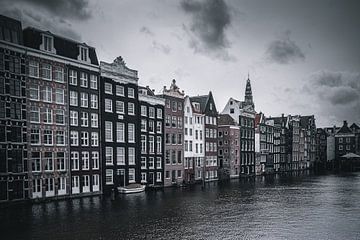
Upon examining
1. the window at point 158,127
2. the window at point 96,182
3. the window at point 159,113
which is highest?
the window at point 159,113

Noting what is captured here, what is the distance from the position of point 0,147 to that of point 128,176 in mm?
25399

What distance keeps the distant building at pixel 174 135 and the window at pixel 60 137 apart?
27.2 m

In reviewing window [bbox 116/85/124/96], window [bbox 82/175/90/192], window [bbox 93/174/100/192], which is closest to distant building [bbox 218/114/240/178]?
window [bbox 116/85/124/96]

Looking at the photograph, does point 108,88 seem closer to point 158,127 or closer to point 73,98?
point 73,98

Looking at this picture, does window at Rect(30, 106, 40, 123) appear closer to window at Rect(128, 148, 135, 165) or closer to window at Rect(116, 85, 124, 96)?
window at Rect(116, 85, 124, 96)

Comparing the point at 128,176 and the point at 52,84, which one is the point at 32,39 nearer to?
the point at 52,84

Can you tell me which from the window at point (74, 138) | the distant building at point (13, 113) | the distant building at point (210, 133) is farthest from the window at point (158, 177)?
the distant building at point (13, 113)

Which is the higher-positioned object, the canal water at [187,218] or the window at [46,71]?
the window at [46,71]

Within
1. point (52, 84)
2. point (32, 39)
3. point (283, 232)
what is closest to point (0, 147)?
point (52, 84)

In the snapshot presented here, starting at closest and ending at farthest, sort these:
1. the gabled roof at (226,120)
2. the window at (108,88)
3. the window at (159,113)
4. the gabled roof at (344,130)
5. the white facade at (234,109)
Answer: the window at (108,88)
the window at (159,113)
the gabled roof at (226,120)
the white facade at (234,109)
the gabled roof at (344,130)

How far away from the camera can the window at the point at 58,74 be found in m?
58.0

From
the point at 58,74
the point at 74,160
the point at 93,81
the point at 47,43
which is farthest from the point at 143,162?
Answer: the point at 47,43

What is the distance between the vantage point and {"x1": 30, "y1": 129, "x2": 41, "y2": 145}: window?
54.4 m

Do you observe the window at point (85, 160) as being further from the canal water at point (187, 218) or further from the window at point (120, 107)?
the window at point (120, 107)
